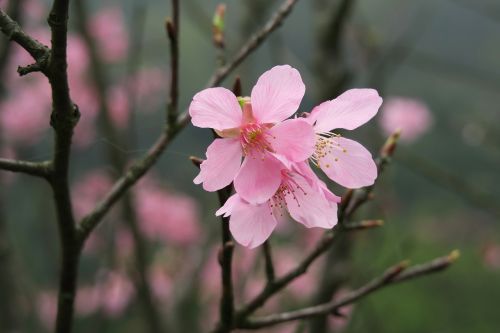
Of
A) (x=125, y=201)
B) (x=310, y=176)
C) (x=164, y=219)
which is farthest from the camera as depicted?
(x=164, y=219)

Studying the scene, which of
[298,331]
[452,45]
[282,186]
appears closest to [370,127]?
[298,331]

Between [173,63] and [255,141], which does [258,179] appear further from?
[173,63]

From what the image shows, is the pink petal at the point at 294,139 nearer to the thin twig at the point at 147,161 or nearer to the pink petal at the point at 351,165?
the pink petal at the point at 351,165

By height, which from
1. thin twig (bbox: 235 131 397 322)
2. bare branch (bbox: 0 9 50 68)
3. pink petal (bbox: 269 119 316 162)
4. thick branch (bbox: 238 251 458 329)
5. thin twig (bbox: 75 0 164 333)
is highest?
bare branch (bbox: 0 9 50 68)

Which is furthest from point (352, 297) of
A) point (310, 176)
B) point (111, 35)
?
point (111, 35)

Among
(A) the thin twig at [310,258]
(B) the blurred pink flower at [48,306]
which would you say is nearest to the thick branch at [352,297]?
(A) the thin twig at [310,258]

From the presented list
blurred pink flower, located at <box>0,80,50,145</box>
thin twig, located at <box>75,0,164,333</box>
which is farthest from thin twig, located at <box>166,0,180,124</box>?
blurred pink flower, located at <box>0,80,50,145</box>

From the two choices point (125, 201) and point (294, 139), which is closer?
point (294, 139)

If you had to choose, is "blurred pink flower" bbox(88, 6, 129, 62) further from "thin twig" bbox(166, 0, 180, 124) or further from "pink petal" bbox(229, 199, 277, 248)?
"pink petal" bbox(229, 199, 277, 248)
